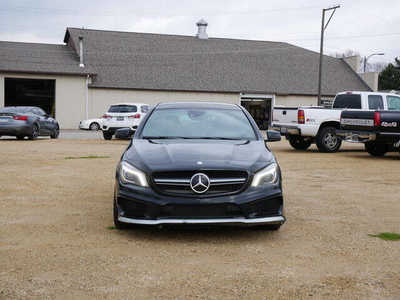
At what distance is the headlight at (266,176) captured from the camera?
598cm

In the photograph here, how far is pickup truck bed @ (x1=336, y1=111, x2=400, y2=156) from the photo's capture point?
1560cm

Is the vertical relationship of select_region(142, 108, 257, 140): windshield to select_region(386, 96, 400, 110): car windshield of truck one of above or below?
below

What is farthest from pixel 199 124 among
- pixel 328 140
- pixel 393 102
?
pixel 393 102

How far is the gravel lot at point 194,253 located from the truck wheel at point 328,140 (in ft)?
28.0

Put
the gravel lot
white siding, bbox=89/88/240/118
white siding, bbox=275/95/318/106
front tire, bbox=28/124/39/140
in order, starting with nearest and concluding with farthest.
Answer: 1. the gravel lot
2. front tire, bbox=28/124/39/140
3. white siding, bbox=89/88/240/118
4. white siding, bbox=275/95/318/106

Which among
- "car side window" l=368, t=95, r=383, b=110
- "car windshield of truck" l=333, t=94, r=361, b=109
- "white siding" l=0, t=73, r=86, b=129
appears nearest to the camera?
"car side window" l=368, t=95, r=383, b=110

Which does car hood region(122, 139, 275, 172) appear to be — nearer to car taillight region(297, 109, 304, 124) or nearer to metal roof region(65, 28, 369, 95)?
car taillight region(297, 109, 304, 124)

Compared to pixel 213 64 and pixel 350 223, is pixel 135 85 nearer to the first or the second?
pixel 213 64

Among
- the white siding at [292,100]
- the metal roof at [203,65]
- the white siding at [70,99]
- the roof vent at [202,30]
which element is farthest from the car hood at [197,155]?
the roof vent at [202,30]

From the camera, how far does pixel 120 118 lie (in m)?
25.0

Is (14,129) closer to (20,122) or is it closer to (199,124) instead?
(20,122)

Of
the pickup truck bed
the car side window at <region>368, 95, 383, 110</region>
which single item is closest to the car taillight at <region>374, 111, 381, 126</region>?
the pickup truck bed

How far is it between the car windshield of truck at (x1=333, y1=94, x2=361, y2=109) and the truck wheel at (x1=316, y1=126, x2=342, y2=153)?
1.11 metres

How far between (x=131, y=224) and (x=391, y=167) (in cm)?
974
